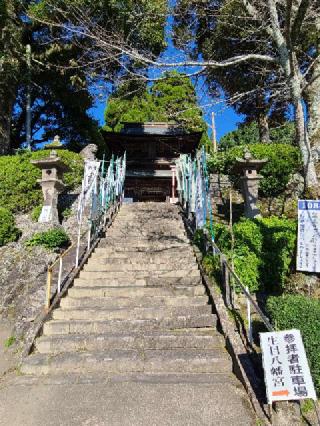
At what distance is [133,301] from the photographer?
19.3 feet

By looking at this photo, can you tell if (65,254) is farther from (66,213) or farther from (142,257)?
(66,213)

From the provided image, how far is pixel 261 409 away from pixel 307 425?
44cm

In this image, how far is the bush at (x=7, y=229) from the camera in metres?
9.70

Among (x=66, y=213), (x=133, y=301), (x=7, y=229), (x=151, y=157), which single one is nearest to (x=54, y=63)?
(x=151, y=157)

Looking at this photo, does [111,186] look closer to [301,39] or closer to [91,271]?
[91,271]

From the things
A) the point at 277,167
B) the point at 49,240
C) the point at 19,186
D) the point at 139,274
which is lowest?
the point at 139,274

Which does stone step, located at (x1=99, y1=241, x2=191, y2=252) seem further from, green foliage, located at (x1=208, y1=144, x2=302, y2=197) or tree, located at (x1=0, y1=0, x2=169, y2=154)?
green foliage, located at (x1=208, y1=144, x2=302, y2=197)

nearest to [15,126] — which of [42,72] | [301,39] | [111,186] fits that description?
[42,72]

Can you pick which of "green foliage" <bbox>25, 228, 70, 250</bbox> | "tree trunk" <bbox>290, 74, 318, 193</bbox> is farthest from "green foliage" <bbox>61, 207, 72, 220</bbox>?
"tree trunk" <bbox>290, 74, 318, 193</bbox>

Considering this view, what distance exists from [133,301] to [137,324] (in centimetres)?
66

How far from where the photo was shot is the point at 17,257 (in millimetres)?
8828

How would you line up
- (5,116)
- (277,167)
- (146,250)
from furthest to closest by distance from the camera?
(5,116), (277,167), (146,250)

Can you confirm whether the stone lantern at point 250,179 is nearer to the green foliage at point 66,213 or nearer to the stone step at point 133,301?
the stone step at point 133,301

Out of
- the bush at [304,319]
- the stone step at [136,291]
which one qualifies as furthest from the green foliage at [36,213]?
the bush at [304,319]
